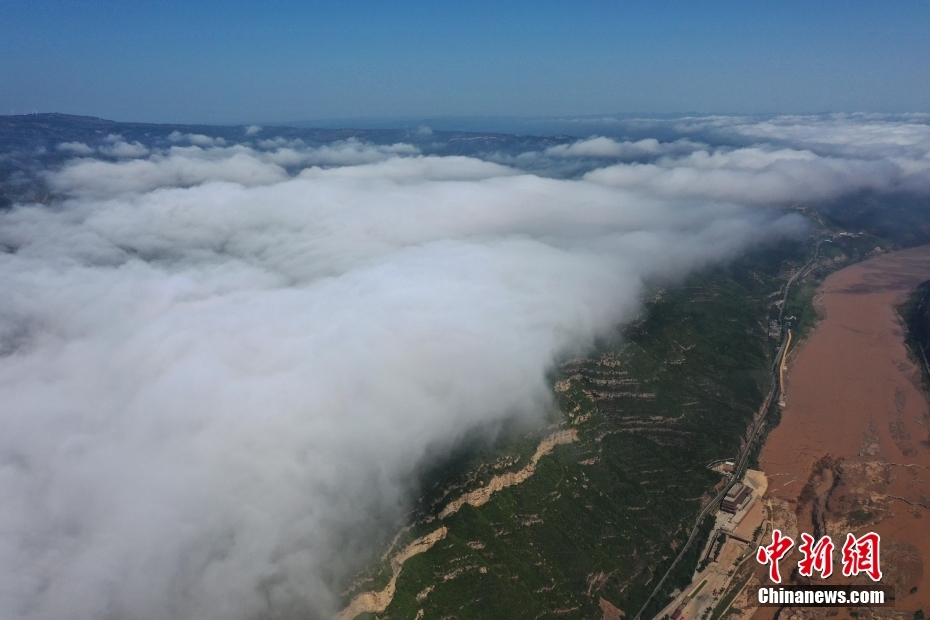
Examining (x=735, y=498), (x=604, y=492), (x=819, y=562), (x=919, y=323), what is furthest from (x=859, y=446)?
(x=919, y=323)

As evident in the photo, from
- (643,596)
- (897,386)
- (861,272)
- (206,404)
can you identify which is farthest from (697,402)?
(861,272)

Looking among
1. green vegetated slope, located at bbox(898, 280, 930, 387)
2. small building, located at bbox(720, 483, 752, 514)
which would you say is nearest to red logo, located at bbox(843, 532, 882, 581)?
small building, located at bbox(720, 483, 752, 514)

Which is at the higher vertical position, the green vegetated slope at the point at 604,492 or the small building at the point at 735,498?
the green vegetated slope at the point at 604,492

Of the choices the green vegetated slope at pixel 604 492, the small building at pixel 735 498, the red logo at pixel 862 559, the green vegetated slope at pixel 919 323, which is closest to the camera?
the green vegetated slope at pixel 604 492

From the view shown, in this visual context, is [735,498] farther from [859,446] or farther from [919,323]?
[919,323]

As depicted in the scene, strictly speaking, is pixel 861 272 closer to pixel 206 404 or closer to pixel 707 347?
pixel 707 347

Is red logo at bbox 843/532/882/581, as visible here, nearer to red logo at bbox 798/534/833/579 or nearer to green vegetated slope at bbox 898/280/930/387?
red logo at bbox 798/534/833/579

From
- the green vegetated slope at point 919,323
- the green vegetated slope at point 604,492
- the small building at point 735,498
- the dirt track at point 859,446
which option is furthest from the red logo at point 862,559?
the green vegetated slope at point 919,323

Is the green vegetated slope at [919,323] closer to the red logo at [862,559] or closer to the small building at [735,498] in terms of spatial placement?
the small building at [735,498]
